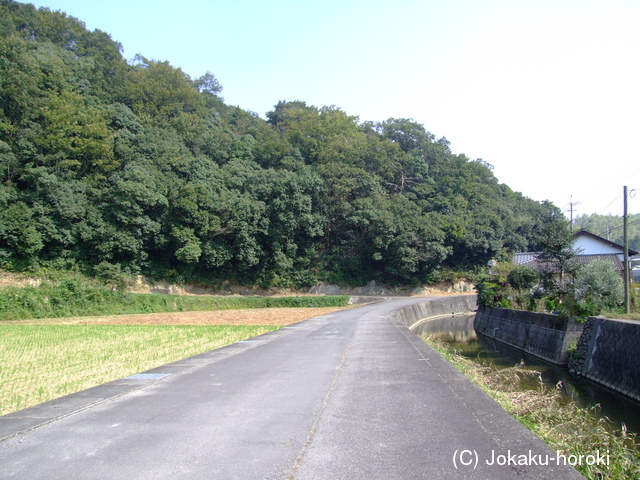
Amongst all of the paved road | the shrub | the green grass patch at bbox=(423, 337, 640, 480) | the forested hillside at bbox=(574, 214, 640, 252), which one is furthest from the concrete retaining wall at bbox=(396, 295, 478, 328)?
the forested hillside at bbox=(574, 214, 640, 252)

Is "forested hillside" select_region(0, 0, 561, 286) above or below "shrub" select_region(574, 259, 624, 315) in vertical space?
above

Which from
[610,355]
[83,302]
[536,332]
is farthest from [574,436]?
[83,302]

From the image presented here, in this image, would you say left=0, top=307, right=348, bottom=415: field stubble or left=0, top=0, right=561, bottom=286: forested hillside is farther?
left=0, top=0, right=561, bottom=286: forested hillside

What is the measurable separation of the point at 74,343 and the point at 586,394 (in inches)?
602

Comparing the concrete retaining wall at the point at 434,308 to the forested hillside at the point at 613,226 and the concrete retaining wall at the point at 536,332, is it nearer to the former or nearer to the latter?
the concrete retaining wall at the point at 536,332

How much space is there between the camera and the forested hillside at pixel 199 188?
124ft

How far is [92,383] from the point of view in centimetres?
758

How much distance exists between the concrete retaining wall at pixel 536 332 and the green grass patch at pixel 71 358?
11.6 m

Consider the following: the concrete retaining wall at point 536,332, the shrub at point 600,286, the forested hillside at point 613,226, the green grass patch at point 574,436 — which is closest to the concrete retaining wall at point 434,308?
the concrete retaining wall at point 536,332

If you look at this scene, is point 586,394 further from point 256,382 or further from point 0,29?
point 0,29

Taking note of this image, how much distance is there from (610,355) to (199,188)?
37.4 metres

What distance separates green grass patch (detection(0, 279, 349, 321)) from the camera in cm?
2588

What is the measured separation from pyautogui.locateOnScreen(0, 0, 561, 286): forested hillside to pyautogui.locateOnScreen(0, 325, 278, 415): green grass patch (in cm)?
2244

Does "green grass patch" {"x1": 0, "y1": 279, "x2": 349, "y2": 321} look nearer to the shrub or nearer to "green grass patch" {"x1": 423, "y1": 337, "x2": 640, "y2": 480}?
the shrub
